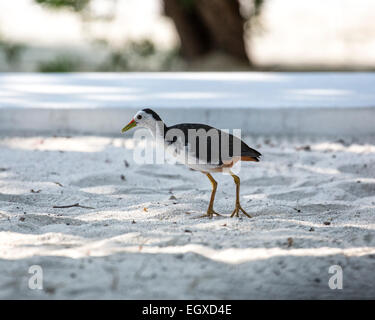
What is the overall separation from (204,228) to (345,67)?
8.22 m

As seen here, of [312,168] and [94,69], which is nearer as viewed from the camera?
[312,168]

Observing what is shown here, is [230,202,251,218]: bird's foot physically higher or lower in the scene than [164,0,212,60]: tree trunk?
lower

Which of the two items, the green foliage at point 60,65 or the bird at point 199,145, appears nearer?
the bird at point 199,145

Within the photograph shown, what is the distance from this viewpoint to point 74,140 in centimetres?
450

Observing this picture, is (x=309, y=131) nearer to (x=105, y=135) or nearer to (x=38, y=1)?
(x=105, y=135)

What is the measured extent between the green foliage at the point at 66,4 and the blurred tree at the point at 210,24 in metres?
1.18

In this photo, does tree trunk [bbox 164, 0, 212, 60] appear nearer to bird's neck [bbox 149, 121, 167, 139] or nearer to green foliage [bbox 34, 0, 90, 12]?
green foliage [bbox 34, 0, 90, 12]

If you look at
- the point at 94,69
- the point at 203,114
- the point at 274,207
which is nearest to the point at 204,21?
the point at 94,69

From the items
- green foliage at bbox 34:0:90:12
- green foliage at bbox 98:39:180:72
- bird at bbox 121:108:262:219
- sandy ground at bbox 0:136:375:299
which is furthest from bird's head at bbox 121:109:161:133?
green foliage at bbox 98:39:180:72

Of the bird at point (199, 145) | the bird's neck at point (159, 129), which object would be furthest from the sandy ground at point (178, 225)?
the bird's neck at point (159, 129)

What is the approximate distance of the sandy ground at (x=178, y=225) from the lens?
2160 millimetres

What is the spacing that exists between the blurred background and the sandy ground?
17.2 feet

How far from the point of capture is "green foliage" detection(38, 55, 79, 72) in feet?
31.6

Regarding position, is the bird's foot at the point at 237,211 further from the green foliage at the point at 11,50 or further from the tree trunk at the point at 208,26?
the green foliage at the point at 11,50
